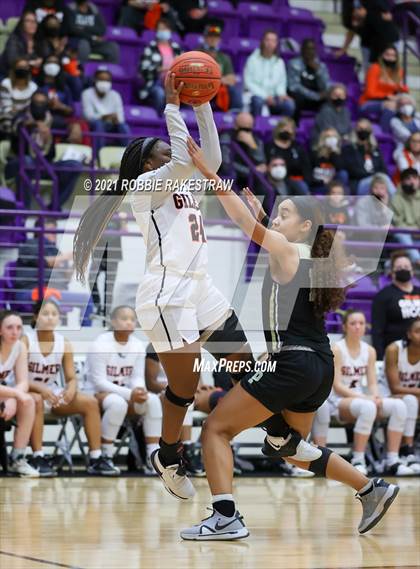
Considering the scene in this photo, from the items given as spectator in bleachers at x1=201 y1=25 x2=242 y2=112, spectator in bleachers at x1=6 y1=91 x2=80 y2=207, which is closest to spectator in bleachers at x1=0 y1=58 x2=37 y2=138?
spectator in bleachers at x1=6 y1=91 x2=80 y2=207

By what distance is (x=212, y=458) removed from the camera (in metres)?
5.95

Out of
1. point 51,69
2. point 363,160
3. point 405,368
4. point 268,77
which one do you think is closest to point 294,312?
point 405,368

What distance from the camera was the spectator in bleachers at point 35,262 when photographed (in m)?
10.8

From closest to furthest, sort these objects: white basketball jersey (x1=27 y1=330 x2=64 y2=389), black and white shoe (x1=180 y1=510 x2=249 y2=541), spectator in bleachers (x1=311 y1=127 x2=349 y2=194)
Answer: black and white shoe (x1=180 y1=510 x2=249 y2=541) → white basketball jersey (x1=27 y1=330 x2=64 y2=389) → spectator in bleachers (x1=311 y1=127 x2=349 y2=194)

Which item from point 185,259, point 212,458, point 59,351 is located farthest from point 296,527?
point 59,351

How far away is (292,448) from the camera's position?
6.19 m

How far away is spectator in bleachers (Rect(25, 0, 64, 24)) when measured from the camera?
13953mm

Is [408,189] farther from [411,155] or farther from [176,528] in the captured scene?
[176,528]

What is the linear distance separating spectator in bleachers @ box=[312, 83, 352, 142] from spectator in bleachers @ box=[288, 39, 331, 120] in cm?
47

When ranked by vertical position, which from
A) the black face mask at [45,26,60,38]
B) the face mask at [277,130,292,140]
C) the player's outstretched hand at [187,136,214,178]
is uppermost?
the player's outstretched hand at [187,136,214,178]

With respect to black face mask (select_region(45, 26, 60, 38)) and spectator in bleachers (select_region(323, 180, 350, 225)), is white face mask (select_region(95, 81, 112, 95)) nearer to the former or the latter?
black face mask (select_region(45, 26, 60, 38))

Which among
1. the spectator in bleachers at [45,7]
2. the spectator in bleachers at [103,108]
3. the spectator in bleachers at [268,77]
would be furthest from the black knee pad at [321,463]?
the spectator in bleachers at [268,77]

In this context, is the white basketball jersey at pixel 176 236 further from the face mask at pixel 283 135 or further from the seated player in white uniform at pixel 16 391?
the face mask at pixel 283 135

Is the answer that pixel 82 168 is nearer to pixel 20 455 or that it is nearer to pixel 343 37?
pixel 20 455
